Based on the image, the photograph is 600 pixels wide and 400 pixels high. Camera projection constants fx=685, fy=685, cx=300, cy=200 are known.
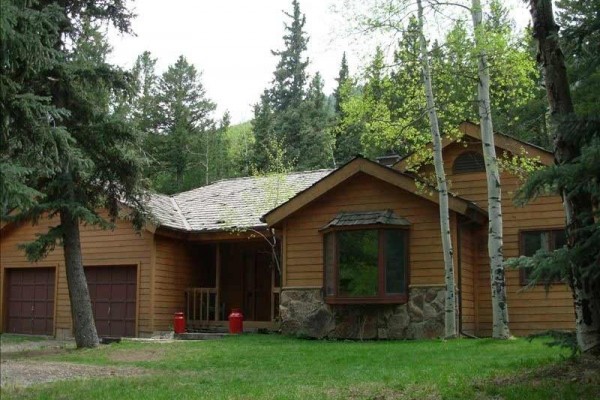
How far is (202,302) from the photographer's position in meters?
19.8

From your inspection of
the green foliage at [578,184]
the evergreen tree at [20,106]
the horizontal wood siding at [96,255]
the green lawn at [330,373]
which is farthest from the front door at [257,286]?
the green foliage at [578,184]

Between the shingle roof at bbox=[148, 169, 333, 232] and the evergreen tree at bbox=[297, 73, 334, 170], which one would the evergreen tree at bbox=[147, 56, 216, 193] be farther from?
the shingle roof at bbox=[148, 169, 333, 232]

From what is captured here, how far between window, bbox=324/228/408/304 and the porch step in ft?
10.8

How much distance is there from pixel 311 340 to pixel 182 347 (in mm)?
3119

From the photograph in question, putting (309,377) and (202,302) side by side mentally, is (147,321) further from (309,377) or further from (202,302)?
(309,377)

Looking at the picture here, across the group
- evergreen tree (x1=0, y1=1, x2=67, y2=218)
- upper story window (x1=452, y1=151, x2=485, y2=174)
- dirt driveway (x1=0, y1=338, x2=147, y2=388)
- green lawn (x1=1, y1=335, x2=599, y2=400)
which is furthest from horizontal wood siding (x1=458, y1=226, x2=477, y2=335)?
evergreen tree (x1=0, y1=1, x2=67, y2=218)

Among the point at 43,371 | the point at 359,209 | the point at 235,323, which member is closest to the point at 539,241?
the point at 359,209

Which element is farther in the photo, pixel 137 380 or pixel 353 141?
pixel 353 141

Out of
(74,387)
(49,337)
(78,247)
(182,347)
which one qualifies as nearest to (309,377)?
(74,387)

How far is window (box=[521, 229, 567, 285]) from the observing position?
52.4 ft

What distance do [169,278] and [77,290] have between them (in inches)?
205

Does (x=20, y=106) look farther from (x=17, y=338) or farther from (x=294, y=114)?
(x=294, y=114)

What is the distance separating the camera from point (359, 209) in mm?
16609

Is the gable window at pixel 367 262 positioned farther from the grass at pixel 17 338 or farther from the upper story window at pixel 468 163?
the grass at pixel 17 338
